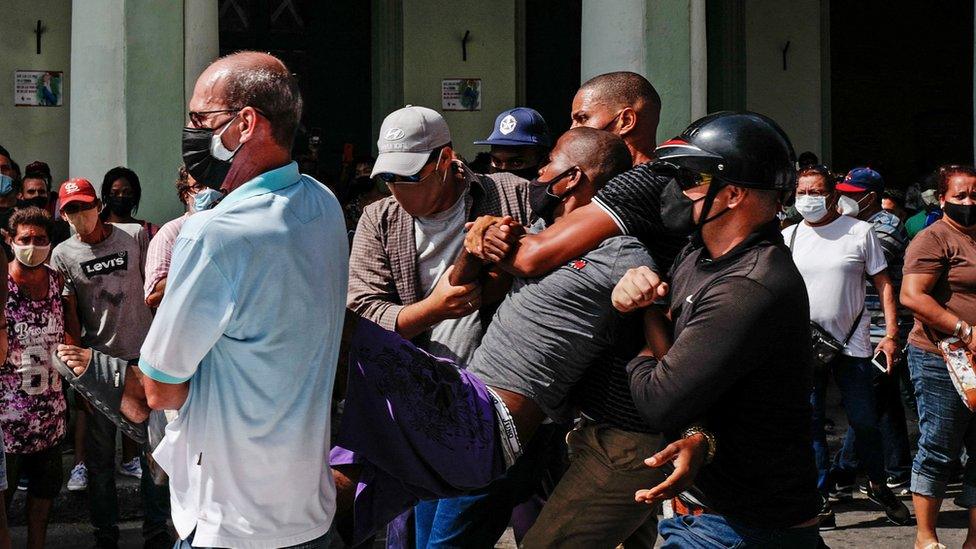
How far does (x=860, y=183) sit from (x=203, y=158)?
6.85 m

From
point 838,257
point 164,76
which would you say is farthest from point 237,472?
point 164,76

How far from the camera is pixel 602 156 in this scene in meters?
3.79

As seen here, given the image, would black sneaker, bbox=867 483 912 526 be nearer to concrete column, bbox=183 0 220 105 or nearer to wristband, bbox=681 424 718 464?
wristband, bbox=681 424 718 464

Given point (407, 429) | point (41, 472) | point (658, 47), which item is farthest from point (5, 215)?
point (407, 429)

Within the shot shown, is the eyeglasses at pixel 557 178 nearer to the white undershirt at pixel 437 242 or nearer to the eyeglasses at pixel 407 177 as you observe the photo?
the eyeglasses at pixel 407 177

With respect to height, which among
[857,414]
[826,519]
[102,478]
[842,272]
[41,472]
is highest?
[842,272]

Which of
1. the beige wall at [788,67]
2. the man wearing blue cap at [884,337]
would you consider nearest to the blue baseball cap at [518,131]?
the man wearing blue cap at [884,337]

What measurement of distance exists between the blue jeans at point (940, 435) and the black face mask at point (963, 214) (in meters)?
0.69

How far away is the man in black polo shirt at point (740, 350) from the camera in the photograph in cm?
298

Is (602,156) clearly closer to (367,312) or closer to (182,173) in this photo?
(367,312)

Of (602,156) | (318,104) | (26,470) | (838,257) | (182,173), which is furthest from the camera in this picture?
(318,104)

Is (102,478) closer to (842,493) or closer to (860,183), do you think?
(842,493)

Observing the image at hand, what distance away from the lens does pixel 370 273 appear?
4500 mm

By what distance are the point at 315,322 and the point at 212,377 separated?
0.26 m
